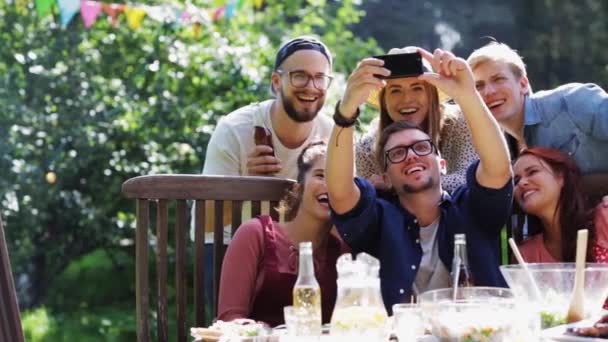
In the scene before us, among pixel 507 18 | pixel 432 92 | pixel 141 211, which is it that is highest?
pixel 507 18

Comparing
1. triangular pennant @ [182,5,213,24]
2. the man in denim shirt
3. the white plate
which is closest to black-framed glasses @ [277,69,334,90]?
the man in denim shirt

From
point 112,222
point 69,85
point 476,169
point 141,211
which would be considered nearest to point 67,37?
point 69,85

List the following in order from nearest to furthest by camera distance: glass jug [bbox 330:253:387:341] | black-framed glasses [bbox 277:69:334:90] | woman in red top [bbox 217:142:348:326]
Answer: glass jug [bbox 330:253:387:341] → woman in red top [bbox 217:142:348:326] → black-framed glasses [bbox 277:69:334:90]

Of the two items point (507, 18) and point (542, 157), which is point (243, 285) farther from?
point (507, 18)

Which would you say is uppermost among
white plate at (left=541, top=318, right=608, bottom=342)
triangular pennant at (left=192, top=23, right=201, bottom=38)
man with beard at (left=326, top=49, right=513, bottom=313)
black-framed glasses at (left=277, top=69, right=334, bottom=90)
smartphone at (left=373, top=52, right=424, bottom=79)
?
triangular pennant at (left=192, top=23, right=201, bottom=38)

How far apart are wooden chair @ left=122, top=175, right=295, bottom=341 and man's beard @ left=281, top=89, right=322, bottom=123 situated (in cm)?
65

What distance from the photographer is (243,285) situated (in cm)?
279

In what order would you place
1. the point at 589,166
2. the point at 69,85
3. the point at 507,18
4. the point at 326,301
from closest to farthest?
the point at 326,301, the point at 589,166, the point at 69,85, the point at 507,18

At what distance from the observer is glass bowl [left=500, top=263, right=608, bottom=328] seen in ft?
6.63

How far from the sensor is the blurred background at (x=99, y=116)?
6.34m

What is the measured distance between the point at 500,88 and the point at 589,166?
39 cm

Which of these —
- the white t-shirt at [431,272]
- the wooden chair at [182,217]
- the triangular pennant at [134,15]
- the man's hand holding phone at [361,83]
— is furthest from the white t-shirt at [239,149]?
the triangular pennant at [134,15]

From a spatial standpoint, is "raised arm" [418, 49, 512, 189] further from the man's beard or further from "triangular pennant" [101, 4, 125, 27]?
"triangular pennant" [101, 4, 125, 27]

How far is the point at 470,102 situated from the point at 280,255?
757 millimetres
